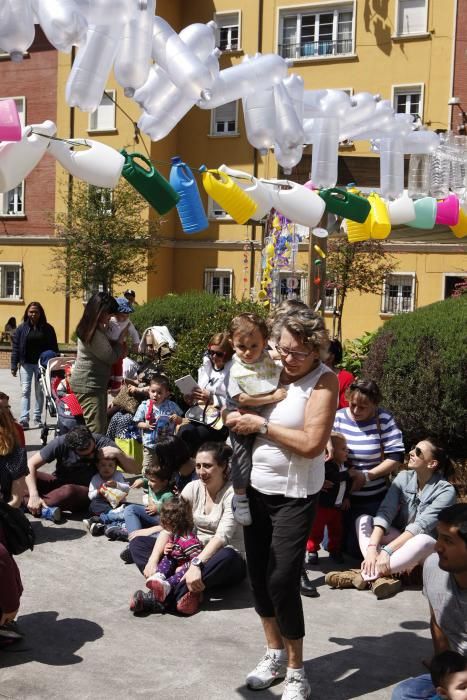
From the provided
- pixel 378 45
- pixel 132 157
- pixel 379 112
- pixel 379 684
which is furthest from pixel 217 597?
pixel 378 45

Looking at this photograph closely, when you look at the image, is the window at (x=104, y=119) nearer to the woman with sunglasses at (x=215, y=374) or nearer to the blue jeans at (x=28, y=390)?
the blue jeans at (x=28, y=390)

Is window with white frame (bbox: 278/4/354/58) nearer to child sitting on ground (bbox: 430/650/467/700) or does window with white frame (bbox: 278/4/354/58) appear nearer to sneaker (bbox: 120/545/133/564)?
sneaker (bbox: 120/545/133/564)

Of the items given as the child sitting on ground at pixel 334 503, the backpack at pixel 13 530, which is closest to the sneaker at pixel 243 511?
the backpack at pixel 13 530

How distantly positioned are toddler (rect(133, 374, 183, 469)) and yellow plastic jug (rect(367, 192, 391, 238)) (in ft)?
8.16

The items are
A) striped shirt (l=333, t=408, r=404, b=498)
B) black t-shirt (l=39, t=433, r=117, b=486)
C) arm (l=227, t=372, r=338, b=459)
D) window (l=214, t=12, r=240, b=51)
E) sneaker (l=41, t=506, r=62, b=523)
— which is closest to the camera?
arm (l=227, t=372, r=338, b=459)

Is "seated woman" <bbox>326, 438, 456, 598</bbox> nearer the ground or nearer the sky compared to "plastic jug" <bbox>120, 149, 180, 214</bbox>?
nearer the ground

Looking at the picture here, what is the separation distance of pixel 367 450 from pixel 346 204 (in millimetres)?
1997

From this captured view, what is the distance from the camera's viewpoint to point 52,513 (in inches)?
270

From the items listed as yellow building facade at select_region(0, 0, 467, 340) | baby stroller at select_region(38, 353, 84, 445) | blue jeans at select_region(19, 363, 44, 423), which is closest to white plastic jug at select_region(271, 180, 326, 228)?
baby stroller at select_region(38, 353, 84, 445)

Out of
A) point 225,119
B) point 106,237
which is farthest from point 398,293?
point 106,237

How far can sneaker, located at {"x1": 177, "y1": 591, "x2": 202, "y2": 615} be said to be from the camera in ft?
16.4

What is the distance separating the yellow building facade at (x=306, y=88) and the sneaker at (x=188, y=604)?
66.7 ft

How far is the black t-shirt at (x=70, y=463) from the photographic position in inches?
280

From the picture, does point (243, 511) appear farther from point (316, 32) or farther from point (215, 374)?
point (316, 32)
